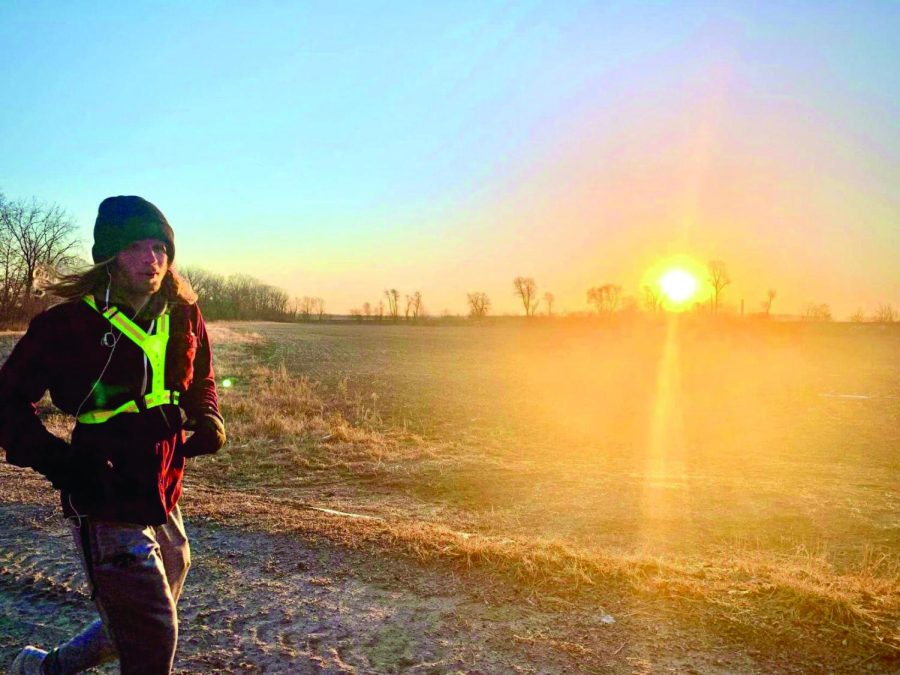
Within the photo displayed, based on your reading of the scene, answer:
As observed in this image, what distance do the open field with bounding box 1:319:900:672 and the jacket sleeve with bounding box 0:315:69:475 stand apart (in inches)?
97.3

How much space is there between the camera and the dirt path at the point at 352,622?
319 cm

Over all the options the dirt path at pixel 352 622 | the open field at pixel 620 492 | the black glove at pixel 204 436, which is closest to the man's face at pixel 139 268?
the black glove at pixel 204 436

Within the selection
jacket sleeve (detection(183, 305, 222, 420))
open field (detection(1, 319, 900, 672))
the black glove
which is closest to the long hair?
jacket sleeve (detection(183, 305, 222, 420))

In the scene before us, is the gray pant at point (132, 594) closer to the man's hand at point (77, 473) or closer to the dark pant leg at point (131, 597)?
the dark pant leg at point (131, 597)

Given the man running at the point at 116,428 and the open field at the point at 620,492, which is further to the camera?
the open field at the point at 620,492

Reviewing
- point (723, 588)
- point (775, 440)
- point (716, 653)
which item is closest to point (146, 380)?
point (716, 653)

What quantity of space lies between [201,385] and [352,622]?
1.78 m

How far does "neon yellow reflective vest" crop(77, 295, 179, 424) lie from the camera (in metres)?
2.19

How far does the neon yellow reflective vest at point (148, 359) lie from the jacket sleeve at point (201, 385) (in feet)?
0.52

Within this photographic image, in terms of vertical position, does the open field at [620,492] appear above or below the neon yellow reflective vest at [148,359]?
below

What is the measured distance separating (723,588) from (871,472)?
7.49 m

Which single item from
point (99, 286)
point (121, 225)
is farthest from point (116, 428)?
point (121, 225)

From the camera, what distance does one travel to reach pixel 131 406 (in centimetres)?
223

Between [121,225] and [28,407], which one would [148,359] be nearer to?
[28,407]
